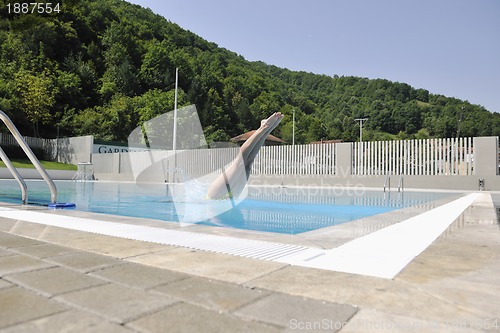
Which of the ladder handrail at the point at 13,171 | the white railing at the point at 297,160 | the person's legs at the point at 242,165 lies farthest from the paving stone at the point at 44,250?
the white railing at the point at 297,160

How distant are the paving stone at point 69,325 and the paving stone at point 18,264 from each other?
913 mm

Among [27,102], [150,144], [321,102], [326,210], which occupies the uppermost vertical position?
[321,102]

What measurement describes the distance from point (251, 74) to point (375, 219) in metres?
55.1

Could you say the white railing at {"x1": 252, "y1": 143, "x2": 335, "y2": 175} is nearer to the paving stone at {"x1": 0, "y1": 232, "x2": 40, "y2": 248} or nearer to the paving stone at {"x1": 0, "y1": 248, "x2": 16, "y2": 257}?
Answer: the paving stone at {"x1": 0, "y1": 232, "x2": 40, "y2": 248}

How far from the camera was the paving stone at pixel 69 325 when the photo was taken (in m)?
1.31

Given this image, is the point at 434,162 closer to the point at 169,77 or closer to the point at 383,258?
the point at 383,258

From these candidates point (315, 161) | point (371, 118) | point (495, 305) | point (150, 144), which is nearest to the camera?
point (495, 305)

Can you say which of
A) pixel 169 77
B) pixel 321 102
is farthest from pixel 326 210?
pixel 321 102

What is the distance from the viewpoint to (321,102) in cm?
6500

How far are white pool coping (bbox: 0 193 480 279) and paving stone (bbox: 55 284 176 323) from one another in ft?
3.34

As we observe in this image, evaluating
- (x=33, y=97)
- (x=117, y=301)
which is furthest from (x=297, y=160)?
(x=33, y=97)

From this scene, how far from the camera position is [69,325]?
1353 mm

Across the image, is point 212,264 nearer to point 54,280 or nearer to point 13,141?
point 54,280

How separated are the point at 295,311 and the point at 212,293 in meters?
0.45
